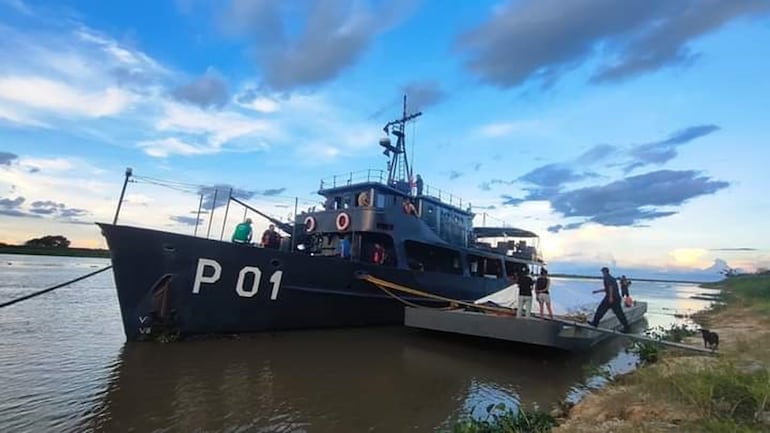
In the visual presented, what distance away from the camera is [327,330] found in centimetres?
1339

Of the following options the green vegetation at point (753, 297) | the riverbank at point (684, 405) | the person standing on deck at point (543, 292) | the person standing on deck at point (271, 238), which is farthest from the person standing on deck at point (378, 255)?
the green vegetation at point (753, 297)

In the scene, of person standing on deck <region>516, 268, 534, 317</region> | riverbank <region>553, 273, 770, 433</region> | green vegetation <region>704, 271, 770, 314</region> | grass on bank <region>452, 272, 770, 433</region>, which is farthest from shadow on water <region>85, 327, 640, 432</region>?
green vegetation <region>704, 271, 770, 314</region>

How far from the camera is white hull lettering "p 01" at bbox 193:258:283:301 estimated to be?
11.0 meters

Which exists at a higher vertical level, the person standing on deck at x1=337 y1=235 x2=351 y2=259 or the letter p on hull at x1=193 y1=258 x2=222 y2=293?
the person standing on deck at x1=337 y1=235 x2=351 y2=259

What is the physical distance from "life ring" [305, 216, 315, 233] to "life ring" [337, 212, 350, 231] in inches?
51.1

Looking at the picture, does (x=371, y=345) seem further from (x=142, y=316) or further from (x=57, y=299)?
(x=57, y=299)

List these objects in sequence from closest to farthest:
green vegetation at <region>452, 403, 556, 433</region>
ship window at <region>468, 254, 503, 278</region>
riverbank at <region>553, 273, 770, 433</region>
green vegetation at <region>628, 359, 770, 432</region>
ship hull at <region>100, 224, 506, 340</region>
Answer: green vegetation at <region>628, 359, 770, 432</region>, riverbank at <region>553, 273, 770, 433</region>, green vegetation at <region>452, 403, 556, 433</region>, ship hull at <region>100, 224, 506, 340</region>, ship window at <region>468, 254, 503, 278</region>

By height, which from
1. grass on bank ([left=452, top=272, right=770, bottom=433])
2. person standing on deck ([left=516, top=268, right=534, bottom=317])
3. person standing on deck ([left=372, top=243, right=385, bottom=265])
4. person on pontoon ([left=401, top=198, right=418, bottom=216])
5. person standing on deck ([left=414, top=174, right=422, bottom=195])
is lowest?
grass on bank ([left=452, top=272, right=770, bottom=433])

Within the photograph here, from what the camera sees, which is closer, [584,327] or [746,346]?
[746,346]

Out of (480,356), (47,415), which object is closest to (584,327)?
(480,356)

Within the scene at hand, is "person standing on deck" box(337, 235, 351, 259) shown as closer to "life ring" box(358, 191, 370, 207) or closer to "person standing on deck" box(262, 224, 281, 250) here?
"life ring" box(358, 191, 370, 207)

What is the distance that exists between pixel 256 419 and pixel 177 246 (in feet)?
19.9

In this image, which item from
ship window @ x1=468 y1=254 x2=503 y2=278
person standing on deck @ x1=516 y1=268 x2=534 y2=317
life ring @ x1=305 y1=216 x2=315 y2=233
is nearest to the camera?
person standing on deck @ x1=516 y1=268 x2=534 y2=317

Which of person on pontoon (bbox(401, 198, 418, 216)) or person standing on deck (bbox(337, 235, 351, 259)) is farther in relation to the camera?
person on pontoon (bbox(401, 198, 418, 216))
